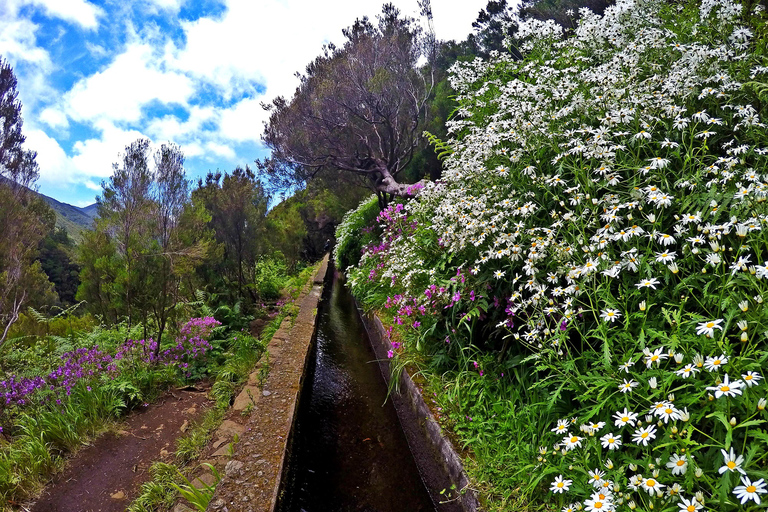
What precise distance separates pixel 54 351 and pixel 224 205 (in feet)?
12.1

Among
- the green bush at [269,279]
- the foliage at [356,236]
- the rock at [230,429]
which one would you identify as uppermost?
the foliage at [356,236]

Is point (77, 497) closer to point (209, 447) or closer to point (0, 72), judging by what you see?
point (209, 447)

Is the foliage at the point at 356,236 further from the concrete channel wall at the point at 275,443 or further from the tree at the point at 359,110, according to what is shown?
the concrete channel wall at the point at 275,443

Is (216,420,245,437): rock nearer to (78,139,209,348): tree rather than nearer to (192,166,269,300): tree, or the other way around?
(78,139,209,348): tree

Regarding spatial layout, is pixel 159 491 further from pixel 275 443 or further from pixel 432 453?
pixel 432 453

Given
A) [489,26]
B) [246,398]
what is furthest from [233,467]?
[489,26]

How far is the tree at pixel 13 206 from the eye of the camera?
4.04 meters

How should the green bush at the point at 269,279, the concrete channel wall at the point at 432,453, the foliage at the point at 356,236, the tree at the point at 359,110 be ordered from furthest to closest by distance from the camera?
the foliage at the point at 356,236, the tree at the point at 359,110, the green bush at the point at 269,279, the concrete channel wall at the point at 432,453

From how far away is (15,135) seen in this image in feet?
13.8

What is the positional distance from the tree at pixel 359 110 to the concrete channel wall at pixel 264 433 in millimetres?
6198

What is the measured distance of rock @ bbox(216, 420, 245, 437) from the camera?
3.02 metres

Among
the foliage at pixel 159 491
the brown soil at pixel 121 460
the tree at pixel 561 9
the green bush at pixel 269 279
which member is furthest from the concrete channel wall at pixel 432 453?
the tree at pixel 561 9

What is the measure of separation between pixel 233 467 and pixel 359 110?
9732 millimetres

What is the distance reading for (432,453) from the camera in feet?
9.52
